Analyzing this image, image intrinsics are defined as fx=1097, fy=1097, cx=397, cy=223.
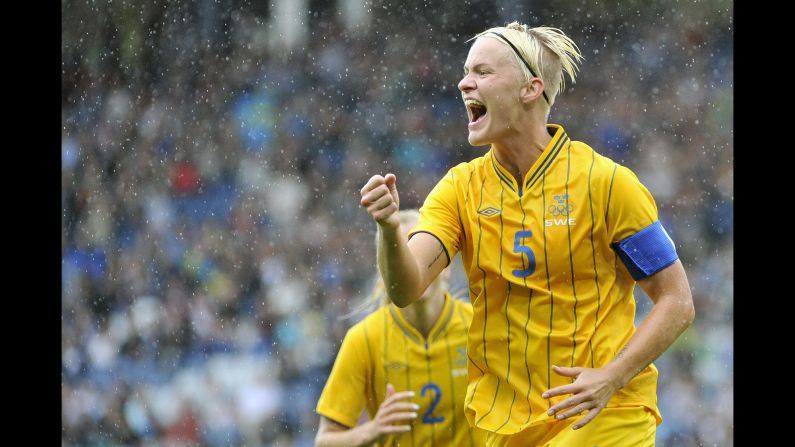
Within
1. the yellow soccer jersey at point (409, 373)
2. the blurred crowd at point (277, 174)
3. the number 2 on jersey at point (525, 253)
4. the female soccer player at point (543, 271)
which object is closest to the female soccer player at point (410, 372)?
the yellow soccer jersey at point (409, 373)

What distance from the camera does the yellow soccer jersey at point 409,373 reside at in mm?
3926

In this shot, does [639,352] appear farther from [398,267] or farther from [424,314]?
[424,314]

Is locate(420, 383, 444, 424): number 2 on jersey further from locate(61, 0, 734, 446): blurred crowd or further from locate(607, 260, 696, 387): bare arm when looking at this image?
locate(61, 0, 734, 446): blurred crowd

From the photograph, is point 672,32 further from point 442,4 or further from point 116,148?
point 116,148

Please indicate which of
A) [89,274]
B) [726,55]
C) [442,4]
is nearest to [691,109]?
[726,55]

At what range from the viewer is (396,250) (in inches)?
110

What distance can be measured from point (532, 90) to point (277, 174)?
5.33 m

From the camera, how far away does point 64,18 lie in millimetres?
9055

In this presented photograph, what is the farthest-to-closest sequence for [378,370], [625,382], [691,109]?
[691,109] < [378,370] < [625,382]

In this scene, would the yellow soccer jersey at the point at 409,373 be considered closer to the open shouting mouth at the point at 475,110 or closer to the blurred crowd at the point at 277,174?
the open shouting mouth at the point at 475,110

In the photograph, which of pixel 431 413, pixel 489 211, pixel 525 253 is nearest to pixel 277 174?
pixel 431 413

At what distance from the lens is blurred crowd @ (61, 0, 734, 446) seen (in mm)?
7523

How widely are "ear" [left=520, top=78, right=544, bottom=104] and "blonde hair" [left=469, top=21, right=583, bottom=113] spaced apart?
0.01 meters

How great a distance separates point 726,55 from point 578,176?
554 centimetres
